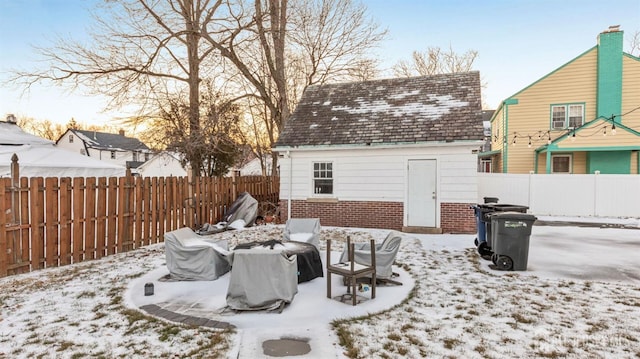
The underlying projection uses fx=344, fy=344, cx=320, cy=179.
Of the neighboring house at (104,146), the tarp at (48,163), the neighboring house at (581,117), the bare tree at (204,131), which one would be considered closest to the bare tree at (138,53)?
the bare tree at (204,131)

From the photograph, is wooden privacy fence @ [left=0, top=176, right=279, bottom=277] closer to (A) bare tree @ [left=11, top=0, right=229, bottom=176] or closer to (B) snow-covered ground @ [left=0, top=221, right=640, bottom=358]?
(B) snow-covered ground @ [left=0, top=221, right=640, bottom=358]

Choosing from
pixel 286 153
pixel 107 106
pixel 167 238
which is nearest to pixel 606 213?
pixel 286 153

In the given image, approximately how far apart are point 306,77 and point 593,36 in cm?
1440

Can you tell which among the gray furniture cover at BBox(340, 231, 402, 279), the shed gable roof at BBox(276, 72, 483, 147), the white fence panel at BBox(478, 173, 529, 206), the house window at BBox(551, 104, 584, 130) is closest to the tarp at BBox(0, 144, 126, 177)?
the shed gable roof at BBox(276, 72, 483, 147)

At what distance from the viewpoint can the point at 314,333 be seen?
3.90m

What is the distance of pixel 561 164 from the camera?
16.5 meters

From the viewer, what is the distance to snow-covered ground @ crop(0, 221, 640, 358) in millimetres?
3531

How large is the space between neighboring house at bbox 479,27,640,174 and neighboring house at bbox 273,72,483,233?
640 centimetres

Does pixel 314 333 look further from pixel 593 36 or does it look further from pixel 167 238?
pixel 593 36

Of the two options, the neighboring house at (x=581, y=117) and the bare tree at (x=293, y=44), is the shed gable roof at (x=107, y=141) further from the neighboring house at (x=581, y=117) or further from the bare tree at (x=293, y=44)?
the neighboring house at (x=581, y=117)

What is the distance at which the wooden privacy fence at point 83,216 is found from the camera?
20.4 feet

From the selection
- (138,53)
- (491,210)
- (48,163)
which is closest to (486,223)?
(491,210)

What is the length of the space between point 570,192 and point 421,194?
7.32m

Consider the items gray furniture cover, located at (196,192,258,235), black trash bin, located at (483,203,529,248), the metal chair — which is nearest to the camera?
the metal chair
